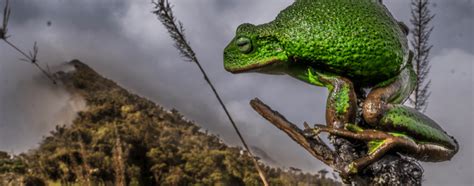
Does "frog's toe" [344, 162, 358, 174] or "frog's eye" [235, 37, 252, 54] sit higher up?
"frog's eye" [235, 37, 252, 54]

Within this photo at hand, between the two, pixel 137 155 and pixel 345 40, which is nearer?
pixel 345 40

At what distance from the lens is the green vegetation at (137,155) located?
10.3ft

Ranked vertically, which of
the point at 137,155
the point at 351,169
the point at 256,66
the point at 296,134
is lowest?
the point at 351,169

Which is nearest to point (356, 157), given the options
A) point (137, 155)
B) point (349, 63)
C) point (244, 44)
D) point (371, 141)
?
point (371, 141)

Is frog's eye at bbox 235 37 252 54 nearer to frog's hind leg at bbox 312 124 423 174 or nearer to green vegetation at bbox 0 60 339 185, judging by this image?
frog's hind leg at bbox 312 124 423 174

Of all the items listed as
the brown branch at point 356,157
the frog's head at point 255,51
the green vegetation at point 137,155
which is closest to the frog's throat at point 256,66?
the frog's head at point 255,51

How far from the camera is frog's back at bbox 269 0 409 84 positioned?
839 mm

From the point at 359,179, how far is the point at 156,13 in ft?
3.54

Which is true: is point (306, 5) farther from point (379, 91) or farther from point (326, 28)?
point (379, 91)

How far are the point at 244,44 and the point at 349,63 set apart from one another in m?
0.17

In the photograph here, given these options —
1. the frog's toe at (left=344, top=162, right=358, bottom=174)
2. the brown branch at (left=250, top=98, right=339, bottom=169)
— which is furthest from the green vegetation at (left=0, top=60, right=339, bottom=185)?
the frog's toe at (left=344, top=162, right=358, bottom=174)

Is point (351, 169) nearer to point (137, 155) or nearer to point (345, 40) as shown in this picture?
point (345, 40)

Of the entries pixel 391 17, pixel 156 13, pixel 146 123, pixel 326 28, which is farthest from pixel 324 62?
pixel 146 123

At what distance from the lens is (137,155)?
3270 millimetres
